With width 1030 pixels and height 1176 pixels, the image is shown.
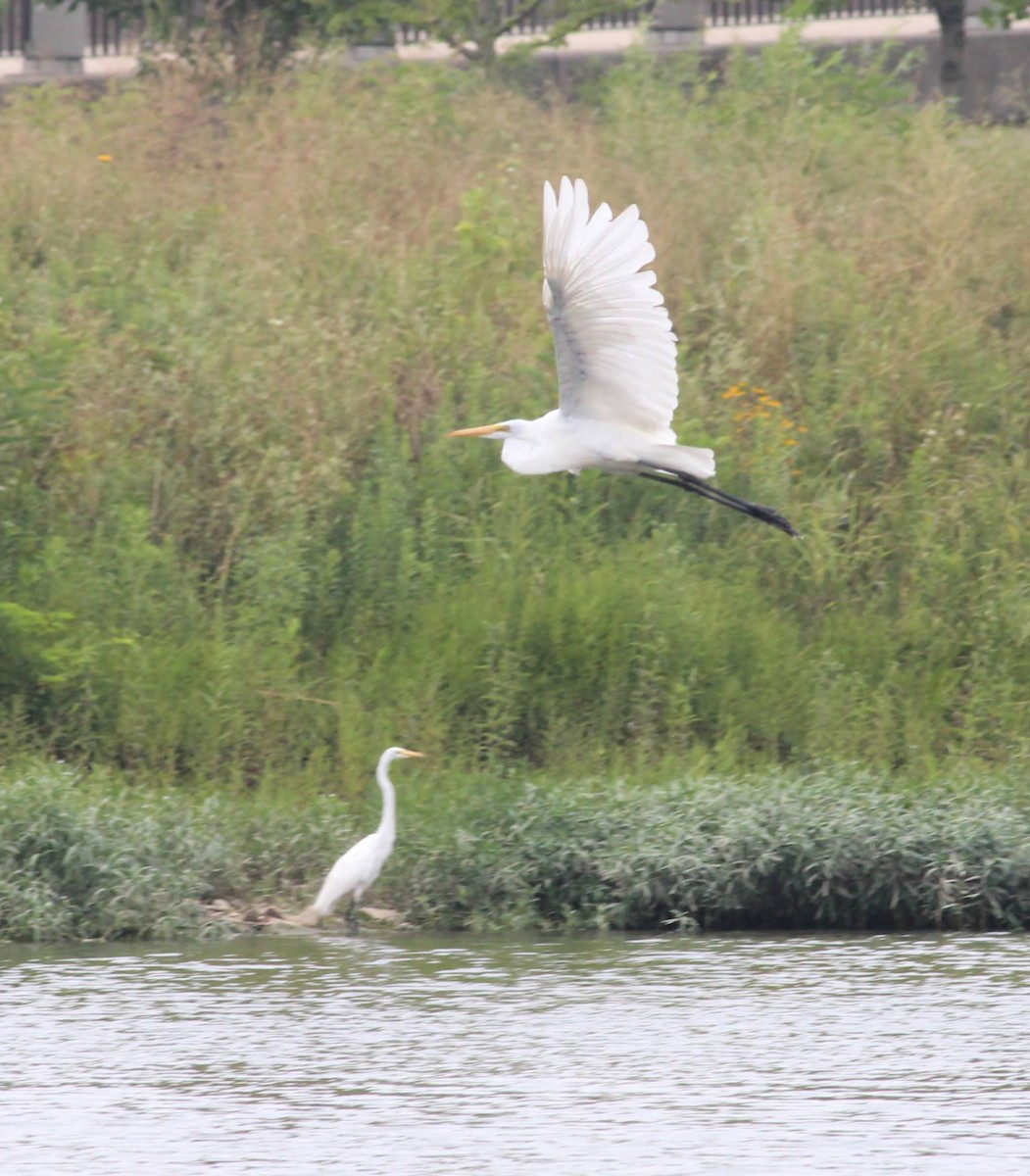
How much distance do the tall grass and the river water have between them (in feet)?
5.52

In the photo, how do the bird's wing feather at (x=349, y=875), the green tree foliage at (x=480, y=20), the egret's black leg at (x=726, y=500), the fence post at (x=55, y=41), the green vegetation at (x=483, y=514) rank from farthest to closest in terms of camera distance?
1. the fence post at (x=55, y=41)
2. the green tree foliage at (x=480, y=20)
3. the green vegetation at (x=483, y=514)
4. the egret's black leg at (x=726, y=500)
5. the bird's wing feather at (x=349, y=875)

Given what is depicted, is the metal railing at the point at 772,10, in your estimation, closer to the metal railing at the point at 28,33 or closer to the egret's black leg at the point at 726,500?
the metal railing at the point at 28,33

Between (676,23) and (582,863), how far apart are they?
13.8m

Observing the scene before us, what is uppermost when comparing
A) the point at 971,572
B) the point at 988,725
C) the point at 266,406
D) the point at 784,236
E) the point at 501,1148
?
the point at 784,236

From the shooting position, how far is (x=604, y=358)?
7160mm

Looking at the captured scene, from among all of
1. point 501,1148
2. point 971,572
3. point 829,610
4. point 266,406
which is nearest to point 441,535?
point 266,406

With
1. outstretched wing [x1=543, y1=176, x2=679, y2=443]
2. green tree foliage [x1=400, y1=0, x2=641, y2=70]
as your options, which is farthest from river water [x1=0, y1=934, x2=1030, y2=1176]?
green tree foliage [x1=400, y1=0, x2=641, y2=70]

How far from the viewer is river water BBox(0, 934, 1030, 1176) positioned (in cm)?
528

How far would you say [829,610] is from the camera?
9.95m

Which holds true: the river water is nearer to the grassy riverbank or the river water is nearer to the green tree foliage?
the grassy riverbank

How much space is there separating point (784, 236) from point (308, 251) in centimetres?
261

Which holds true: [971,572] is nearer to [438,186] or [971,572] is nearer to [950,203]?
[950,203]

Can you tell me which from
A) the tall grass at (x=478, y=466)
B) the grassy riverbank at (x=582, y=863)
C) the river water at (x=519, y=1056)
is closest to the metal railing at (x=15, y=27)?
the tall grass at (x=478, y=466)

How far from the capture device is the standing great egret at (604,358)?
6.68 metres
